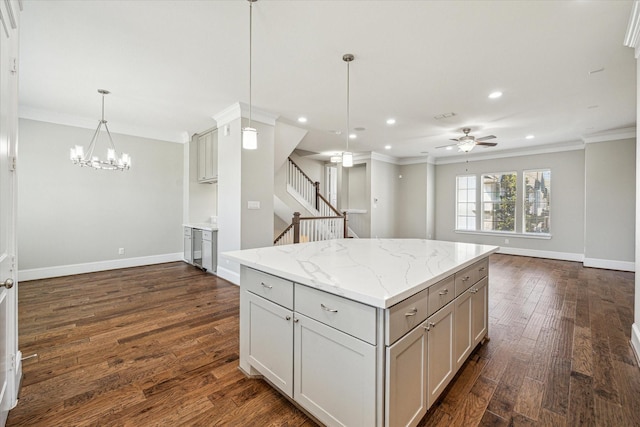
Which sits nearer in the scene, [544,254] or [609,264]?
[609,264]

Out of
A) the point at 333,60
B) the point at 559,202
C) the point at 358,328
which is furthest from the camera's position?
the point at 559,202

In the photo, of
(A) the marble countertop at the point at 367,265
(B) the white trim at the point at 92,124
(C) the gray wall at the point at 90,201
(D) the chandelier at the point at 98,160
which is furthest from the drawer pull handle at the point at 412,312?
(B) the white trim at the point at 92,124

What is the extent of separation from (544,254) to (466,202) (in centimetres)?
225

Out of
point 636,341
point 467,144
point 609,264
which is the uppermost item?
point 467,144

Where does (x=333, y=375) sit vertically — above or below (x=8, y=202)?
below

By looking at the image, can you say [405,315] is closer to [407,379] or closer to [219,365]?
[407,379]

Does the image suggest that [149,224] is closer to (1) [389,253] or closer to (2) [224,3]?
(2) [224,3]

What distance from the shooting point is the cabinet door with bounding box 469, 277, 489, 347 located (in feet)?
7.50

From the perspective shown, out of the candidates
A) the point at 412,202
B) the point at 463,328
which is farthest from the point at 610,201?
the point at 463,328

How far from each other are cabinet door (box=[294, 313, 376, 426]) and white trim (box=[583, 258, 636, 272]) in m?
6.92

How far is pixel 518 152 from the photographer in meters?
7.21

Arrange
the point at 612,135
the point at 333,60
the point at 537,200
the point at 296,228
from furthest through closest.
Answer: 1. the point at 537,200
2. the point at 612,135
3. the point at 296,228
4. the point at 333,60

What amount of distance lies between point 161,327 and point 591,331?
448cm

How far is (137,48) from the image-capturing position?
2746 millimetres
